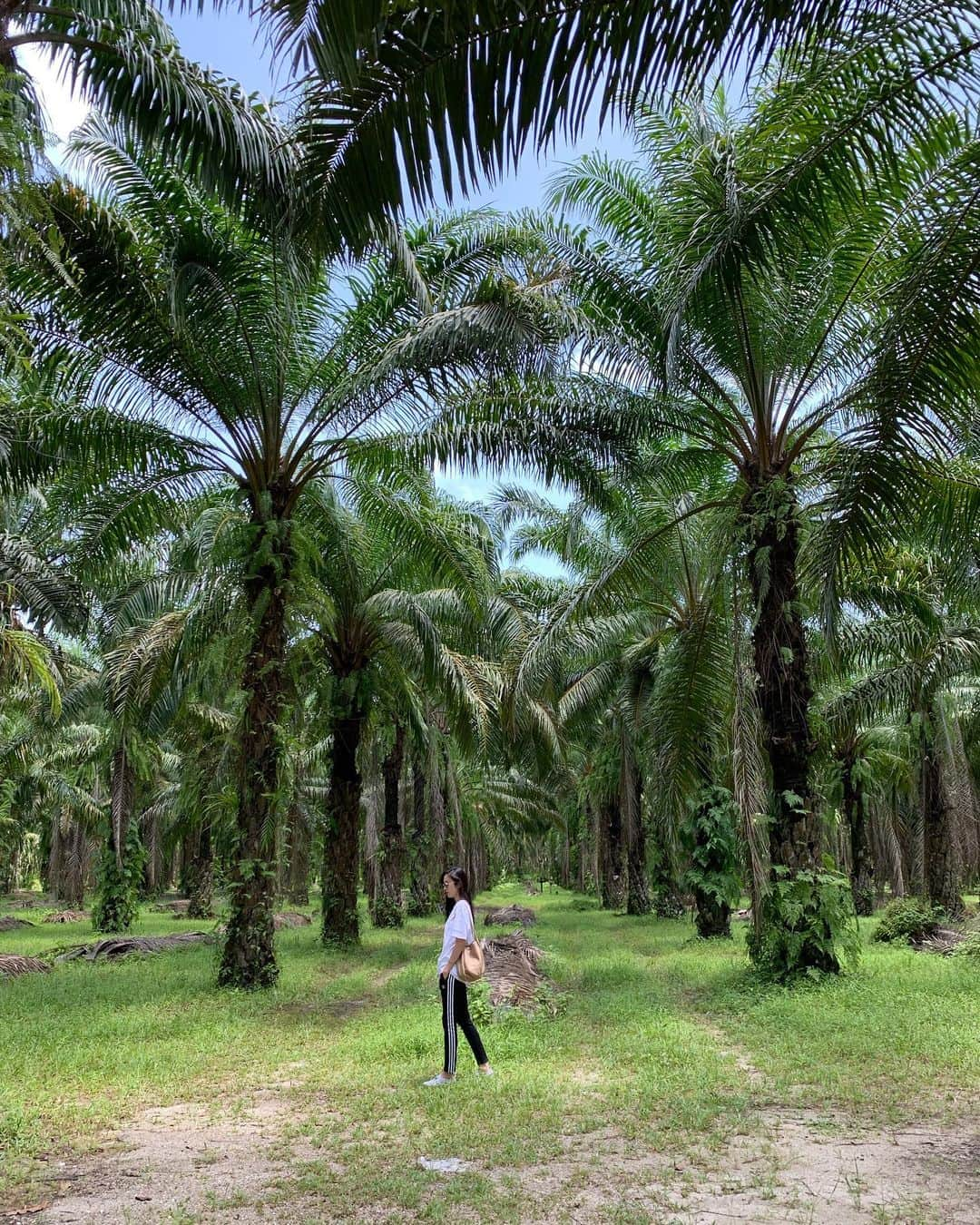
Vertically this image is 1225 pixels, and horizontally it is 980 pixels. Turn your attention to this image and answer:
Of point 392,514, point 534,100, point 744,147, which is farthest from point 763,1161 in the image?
point 392,514

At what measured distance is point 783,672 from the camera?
38.9 feet

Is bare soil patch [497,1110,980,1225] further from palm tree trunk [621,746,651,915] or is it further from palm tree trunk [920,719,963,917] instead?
palm tree trunk [621,746,651,915]

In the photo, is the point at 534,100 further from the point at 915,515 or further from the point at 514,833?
the point at 514,833

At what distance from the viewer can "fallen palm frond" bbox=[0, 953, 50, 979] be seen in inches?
575

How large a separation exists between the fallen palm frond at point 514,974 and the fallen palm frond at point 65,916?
1929cm

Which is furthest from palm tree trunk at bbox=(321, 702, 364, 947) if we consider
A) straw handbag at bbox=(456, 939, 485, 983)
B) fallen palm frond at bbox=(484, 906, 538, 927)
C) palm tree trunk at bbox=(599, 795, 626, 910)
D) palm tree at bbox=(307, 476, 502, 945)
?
palm tree trunk at bbox=(599, 795, 626, 910)

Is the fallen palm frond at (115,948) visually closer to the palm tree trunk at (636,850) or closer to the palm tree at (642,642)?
the palm tree at (642,642)

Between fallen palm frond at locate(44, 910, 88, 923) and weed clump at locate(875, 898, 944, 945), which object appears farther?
fallen palm frond at locate(44, 910, 88, 923)

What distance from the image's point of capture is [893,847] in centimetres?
3503

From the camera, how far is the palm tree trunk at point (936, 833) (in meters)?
20.4

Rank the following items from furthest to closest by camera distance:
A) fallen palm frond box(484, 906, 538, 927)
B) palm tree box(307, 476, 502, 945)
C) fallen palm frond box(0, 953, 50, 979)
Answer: fallen palm frond box(484, 906, 538, 927), fallen palm frond box(0, 953, 50, 979), palm tree box(307, 476, 502, 945)

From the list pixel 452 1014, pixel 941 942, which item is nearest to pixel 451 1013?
pixel 452 1014

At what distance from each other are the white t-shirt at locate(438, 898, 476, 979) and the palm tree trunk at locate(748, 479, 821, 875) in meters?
5.98

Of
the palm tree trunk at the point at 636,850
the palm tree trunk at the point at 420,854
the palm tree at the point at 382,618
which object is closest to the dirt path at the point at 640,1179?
the palm tree at the point at 382,618
